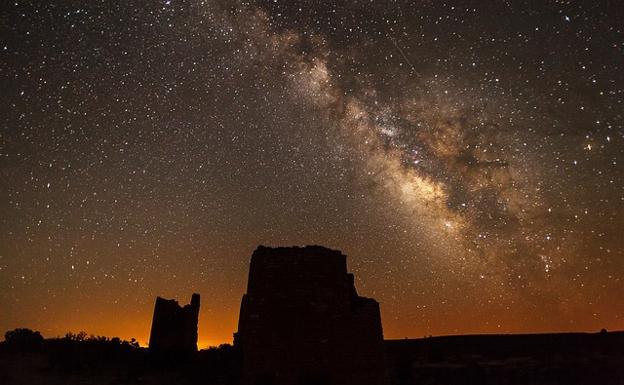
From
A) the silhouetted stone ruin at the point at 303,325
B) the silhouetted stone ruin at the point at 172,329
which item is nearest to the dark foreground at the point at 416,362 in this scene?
the silhouetted stone ruin at the point at 172,329

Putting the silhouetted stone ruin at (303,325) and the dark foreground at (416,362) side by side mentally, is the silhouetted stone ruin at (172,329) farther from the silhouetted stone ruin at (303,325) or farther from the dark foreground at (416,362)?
the silhouetted stone ruin at (303,325)

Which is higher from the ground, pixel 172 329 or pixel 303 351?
pixel 172 329

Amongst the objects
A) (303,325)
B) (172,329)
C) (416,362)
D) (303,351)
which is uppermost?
(172,329)

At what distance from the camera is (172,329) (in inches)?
726

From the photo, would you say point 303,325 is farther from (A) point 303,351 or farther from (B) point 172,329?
(B) point 172,329

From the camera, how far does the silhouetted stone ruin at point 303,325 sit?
9.42m

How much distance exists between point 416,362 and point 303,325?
48.0 feet

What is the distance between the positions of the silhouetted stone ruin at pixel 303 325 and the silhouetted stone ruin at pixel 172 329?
374 inches

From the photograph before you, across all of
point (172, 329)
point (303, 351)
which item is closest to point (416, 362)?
point (172, 329)

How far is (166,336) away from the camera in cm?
1828

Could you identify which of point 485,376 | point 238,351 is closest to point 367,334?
point 238,351

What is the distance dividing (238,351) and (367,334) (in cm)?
806

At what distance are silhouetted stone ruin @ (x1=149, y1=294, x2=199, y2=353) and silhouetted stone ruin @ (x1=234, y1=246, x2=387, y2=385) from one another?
9490 mm

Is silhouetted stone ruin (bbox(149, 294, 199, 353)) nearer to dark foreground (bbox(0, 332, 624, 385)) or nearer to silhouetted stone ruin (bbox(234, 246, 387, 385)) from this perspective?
dark foreground (bbox(0, 332, 624, 385))
